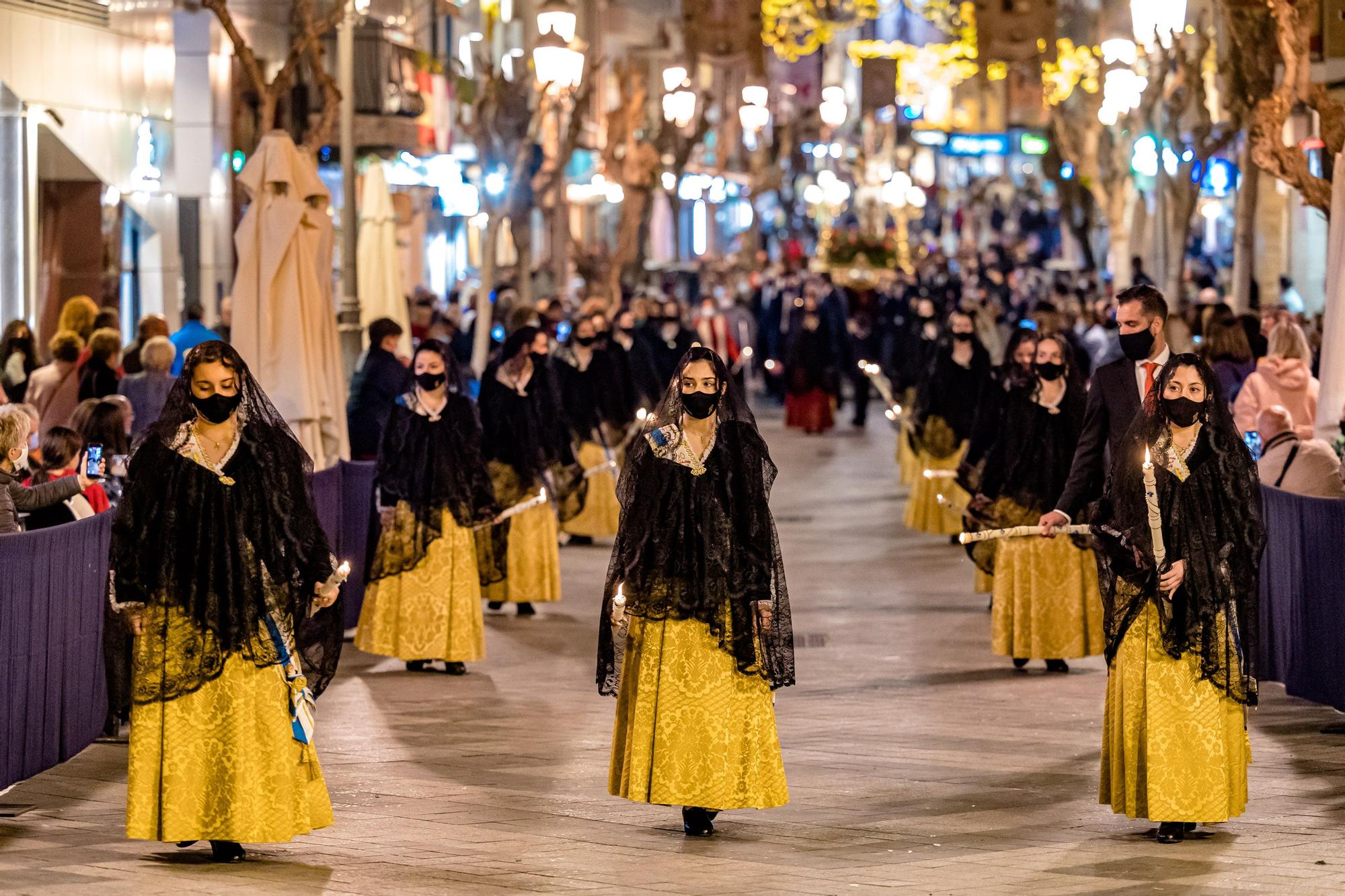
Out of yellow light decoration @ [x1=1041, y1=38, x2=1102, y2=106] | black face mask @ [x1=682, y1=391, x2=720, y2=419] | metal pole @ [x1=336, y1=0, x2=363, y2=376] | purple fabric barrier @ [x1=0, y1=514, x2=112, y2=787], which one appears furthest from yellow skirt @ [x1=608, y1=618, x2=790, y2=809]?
yellow light decoration @ [x1=1041, y1=38, x2=1102, y2=106]

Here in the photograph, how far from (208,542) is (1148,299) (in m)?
4.52

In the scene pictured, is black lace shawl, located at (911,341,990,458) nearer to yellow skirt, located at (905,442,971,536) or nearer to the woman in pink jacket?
yellow skirt, located at (905,442,971,536)

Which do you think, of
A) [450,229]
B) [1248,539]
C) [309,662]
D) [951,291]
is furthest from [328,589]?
[450,229]

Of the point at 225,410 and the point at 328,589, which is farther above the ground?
the point at 225,410

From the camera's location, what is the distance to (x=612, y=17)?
55.6 m

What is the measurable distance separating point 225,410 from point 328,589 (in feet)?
2.50

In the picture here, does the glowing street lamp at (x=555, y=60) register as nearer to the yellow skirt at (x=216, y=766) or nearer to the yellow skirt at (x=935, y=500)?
the yellow skirt at (x=935, y=500)

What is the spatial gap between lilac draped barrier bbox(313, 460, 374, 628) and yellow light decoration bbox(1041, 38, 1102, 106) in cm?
2556

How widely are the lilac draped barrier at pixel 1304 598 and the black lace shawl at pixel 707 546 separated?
3.26 m

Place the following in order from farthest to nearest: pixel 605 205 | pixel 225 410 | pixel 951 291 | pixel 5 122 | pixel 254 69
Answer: pixel 605 205
pixel 951 291
pixel 5 122
pixel 254 69
pixel 225 410

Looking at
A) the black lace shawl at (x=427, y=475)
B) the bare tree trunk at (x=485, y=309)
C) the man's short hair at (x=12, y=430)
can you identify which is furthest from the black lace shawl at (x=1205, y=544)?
the bare tree trunk at (x=485, y=309)

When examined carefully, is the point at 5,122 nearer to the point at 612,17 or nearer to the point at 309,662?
the point at 309,662

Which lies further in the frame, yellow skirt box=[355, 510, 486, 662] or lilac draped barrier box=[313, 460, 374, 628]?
lilac draped barrier box=[313, 460, 374, 628]

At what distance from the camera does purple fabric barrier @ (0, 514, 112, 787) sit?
9.54 metres
